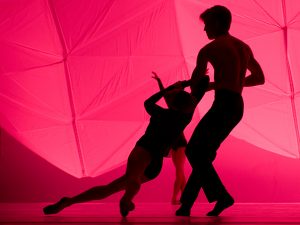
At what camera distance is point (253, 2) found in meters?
8.51

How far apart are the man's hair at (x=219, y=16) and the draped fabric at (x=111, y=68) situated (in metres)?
3.96

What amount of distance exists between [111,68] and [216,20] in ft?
16.0

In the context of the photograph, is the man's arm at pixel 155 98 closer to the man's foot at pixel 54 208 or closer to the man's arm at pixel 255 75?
the man's arm at pixel 255 75

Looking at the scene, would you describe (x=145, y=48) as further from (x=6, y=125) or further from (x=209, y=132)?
(x=209, y=132)

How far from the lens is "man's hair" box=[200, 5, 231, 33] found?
15.3 ft

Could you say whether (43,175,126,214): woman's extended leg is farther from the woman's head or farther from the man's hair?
the man's hair

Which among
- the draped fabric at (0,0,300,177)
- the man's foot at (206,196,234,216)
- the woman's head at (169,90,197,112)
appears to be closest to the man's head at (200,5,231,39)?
the woman's head at (169,90,197,112)

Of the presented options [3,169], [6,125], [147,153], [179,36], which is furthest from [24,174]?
[147,153]

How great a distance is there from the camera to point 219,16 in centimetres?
469

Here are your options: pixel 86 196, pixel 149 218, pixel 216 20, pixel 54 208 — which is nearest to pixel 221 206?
pixel 149 218

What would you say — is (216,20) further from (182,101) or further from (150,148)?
(150,148)

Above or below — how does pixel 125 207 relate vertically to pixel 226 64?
below

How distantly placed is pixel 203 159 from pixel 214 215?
52 cm

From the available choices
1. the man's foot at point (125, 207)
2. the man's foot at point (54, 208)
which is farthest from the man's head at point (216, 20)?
the man's foot at point (54, 208)
